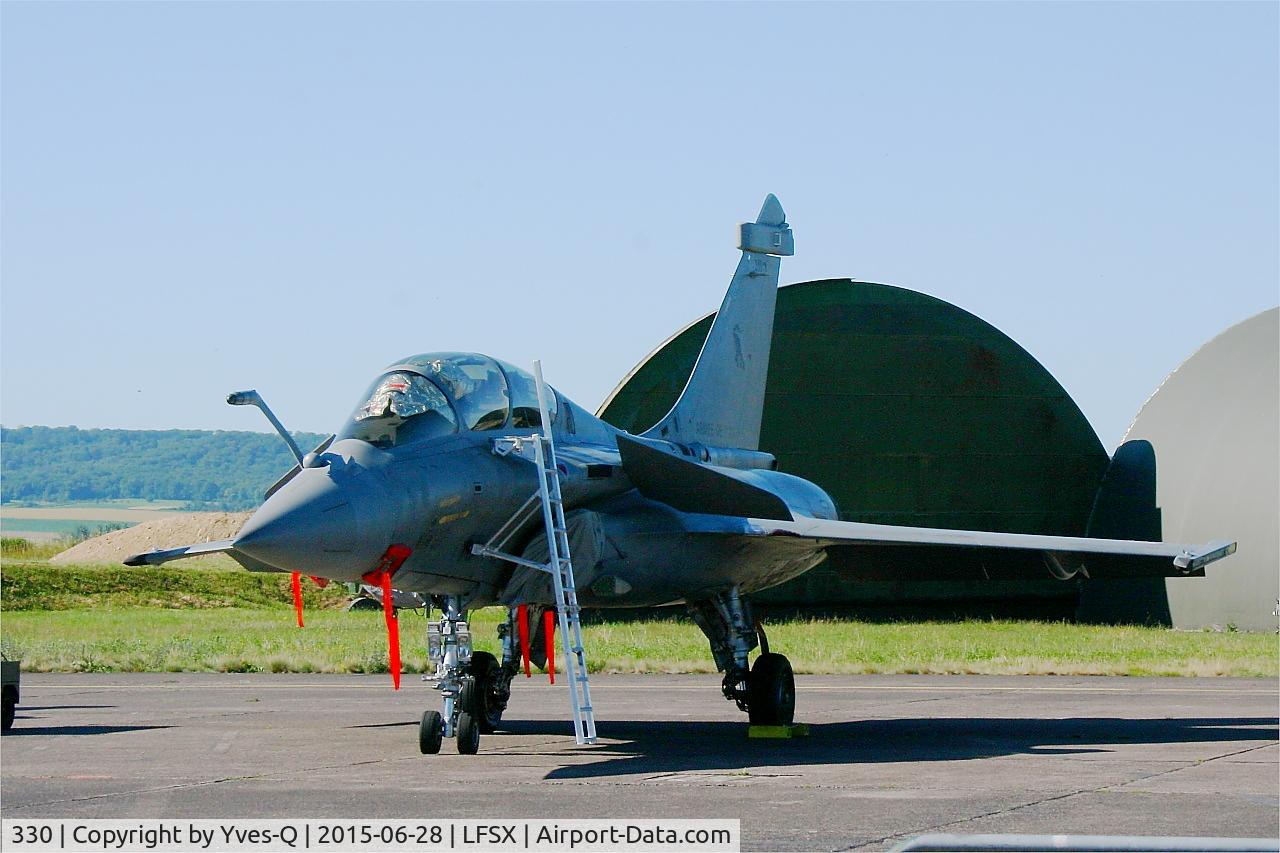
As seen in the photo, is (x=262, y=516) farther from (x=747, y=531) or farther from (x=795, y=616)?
(x=795, y=616)

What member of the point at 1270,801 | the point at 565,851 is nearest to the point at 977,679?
the point at 1270,801

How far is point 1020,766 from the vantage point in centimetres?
1380

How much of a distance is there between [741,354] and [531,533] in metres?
6.38

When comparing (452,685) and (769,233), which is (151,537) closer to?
(769,233)

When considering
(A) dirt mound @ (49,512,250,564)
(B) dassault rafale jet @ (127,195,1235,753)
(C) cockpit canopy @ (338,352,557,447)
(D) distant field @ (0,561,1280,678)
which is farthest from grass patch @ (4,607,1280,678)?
(A) dirt mound @ (49,512,250,564)

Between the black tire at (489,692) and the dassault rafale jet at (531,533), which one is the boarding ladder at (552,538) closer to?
the dassault rafale jet at (531,533)

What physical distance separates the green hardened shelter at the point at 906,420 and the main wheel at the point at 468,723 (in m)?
21.0

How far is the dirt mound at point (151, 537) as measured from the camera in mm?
71938

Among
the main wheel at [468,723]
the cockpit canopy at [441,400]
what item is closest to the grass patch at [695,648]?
the cockpit canopy at [441,400]

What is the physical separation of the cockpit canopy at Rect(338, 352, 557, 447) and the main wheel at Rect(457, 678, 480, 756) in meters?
2.11

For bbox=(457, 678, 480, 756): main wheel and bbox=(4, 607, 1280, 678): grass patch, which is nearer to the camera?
bbox=(457, 678, 480, 756): main wheel

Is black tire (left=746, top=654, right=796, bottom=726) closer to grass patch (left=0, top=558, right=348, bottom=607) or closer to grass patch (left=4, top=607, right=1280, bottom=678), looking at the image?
grass patch (left=4, top=607, right=1280, bottom=678)

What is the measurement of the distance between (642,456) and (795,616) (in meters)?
21.1

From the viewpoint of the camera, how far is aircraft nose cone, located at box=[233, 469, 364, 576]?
41.8ft
